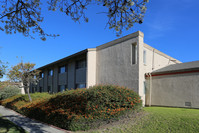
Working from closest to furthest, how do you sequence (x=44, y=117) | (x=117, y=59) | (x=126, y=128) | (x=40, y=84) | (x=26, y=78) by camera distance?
(x=126, y=128) → (x=44, y=117) → (x=117, y=59) → (x=26, y=78) → (x=40, y=84)

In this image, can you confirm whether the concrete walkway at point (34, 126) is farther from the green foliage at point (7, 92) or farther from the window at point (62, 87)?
the green foliage at point (7, 92)

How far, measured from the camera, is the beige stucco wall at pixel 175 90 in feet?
37.3

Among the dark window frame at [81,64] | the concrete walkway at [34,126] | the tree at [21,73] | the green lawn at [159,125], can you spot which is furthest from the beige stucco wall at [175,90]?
the tree at [21,73]

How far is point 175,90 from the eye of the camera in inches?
488

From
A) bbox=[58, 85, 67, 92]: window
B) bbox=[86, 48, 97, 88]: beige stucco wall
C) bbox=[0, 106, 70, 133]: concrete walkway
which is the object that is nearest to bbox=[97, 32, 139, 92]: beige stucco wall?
Answer: bbox=[86, 48, 97, 88]: beige stucco wall

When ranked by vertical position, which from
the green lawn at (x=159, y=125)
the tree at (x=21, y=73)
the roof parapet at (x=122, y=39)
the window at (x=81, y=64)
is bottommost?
the green lawn at (x=159, y=125)

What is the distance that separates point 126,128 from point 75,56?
12805mm

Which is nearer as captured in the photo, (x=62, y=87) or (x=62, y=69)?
(x=62, y=87)

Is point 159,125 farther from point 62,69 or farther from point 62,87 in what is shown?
point 62,69

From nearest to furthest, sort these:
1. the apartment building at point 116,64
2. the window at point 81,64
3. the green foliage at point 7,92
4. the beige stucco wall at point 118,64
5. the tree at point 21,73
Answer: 1. the apartment building at point 116,64
2. the beige stucco wall at point 118,64
3. the tree at point 21,73
4. the window at point 81,64
5. the green foliage at point 7,92

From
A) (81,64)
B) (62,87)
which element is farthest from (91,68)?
(62,87)

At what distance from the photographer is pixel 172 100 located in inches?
491

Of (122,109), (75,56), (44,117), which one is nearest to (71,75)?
(75,56)

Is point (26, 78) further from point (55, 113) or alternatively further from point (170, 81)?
point (170, 81)
